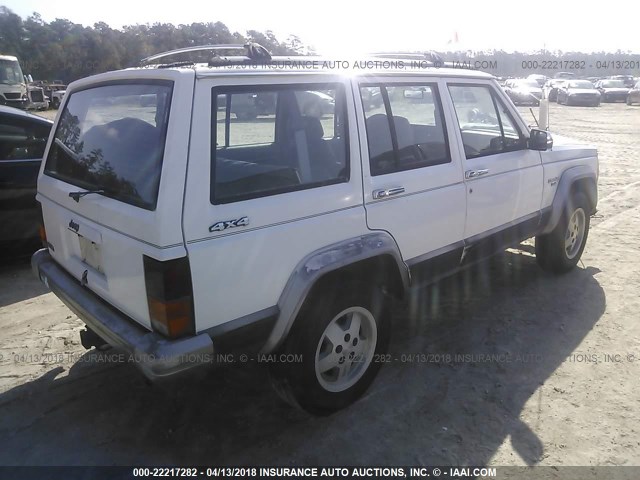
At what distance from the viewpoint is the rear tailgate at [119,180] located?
222 centimetres

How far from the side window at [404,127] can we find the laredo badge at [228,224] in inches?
38.0

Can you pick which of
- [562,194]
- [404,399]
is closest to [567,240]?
[562,194]

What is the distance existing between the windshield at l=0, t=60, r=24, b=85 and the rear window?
2095cm

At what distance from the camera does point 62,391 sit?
325 centimetres

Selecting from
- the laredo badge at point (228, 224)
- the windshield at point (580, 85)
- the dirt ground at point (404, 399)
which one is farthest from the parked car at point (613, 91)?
the laredo badge at point (228, 224)

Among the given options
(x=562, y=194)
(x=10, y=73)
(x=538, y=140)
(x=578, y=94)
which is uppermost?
(x=10, y=73)

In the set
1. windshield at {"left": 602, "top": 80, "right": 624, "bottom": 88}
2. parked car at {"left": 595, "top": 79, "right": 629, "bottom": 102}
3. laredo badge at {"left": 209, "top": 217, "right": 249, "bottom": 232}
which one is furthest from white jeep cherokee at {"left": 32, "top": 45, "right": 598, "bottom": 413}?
windshield at {"left": 602, "top": 80, "right": 624, "bottom": 88}

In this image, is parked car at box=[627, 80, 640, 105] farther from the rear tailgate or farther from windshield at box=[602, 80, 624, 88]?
the rear tailgate

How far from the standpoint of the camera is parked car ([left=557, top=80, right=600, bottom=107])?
93.2 feet

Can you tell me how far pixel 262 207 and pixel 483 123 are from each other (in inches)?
93.8

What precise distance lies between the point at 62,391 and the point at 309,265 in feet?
6.39

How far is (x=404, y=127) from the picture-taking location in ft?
10.7

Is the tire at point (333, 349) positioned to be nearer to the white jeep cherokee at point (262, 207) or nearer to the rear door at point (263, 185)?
the white jeep cherokee at point (262, 207)

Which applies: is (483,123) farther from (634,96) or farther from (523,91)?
(634,96)
